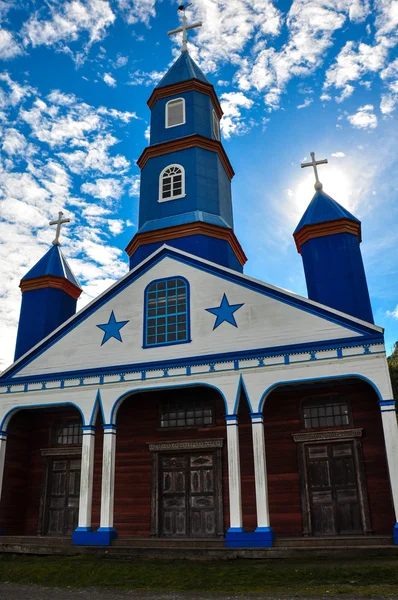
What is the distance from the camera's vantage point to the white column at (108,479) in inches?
520

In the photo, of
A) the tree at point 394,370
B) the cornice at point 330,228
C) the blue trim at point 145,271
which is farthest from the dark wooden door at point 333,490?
the tree at point 394,370

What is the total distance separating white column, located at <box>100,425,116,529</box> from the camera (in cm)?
1320

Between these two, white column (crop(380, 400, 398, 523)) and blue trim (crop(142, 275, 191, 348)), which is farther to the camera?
blue trim (crop(142, 275, 191, 348))

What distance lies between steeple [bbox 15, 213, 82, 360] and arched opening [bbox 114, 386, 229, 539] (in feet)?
17.9

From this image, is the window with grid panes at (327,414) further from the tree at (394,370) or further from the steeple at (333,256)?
the tree at (394,370)

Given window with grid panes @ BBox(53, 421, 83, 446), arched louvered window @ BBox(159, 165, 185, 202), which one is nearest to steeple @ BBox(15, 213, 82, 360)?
window with grid panes @ BBox(53, 421, 83, 446)

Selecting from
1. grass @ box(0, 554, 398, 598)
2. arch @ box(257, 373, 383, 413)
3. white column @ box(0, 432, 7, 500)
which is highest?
arch @ box(257, 373, 383, 413)

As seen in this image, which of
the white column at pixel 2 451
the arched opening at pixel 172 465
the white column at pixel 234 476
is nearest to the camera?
the white column at pixel 234 476

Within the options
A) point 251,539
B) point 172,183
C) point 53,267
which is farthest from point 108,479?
point 172,183

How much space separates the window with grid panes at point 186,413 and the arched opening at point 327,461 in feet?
5.89

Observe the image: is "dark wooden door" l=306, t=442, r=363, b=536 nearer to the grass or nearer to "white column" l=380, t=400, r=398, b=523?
"white column" l=380, t=400, r=398, b=523

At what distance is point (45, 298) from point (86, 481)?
8268 millimetres

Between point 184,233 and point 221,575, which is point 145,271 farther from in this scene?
point 221,575

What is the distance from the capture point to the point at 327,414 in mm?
13922
